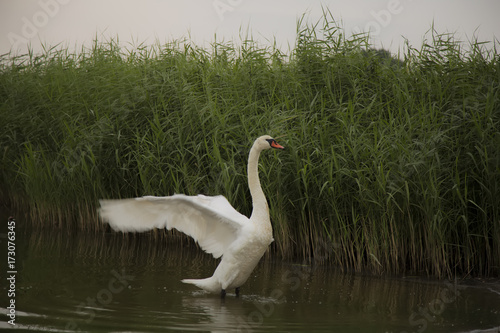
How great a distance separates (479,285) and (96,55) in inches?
305

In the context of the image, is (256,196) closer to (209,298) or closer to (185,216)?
(185,216)

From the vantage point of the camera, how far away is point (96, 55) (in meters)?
11.3

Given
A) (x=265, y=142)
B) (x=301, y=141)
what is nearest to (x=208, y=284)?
(x=265, y=142)

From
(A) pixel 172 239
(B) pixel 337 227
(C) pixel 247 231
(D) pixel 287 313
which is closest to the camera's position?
(D) pixel 287 313

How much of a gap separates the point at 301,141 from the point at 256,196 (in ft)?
6.71

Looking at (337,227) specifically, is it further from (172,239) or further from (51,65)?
(51,65)

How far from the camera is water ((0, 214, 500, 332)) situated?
5.12 meters

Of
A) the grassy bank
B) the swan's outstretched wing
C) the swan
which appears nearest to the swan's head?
the swan

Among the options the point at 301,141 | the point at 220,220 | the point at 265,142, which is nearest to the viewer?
the point at 220,220

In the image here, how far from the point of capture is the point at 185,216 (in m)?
6.34

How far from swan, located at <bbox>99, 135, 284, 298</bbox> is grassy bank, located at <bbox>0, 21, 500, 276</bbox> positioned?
144 centimetres

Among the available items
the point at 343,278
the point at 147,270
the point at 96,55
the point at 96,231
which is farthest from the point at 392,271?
the point at 96,55

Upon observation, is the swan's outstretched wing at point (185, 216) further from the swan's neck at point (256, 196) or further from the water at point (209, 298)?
the water at point (209, 298)

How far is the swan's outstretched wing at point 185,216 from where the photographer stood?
6008mm
